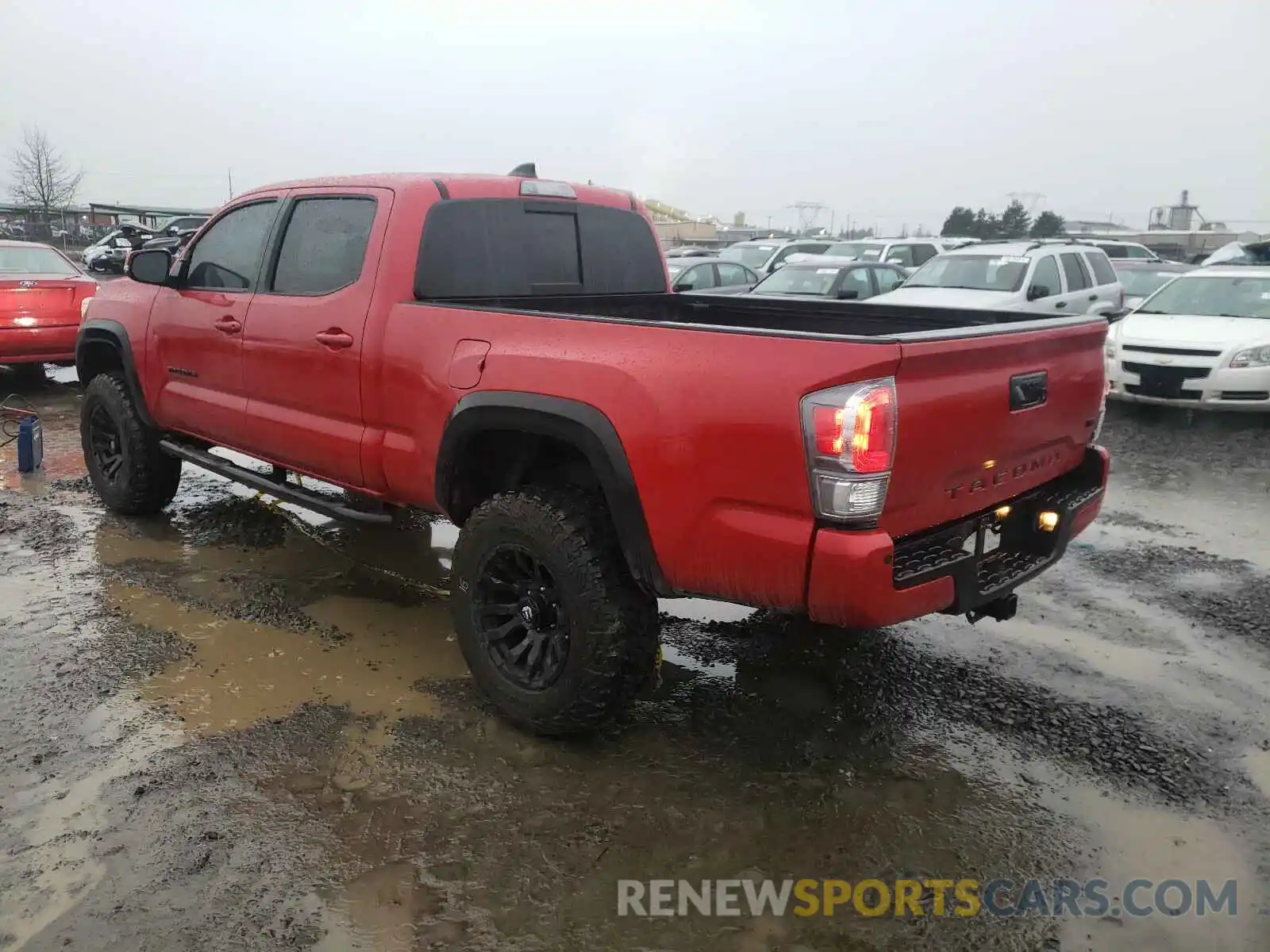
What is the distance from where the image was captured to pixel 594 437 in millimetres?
2977

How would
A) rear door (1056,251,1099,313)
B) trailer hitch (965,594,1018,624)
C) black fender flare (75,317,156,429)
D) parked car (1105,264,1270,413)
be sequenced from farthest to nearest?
rear door (1056,251,1099,313), parked car (1105,264,1270,413), black fender flare (75,317,156,429), trailer hitch (965,594,1018,624)

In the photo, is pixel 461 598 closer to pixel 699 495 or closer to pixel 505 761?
pixel 505 761

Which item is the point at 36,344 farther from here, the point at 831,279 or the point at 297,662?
the point at 831,279

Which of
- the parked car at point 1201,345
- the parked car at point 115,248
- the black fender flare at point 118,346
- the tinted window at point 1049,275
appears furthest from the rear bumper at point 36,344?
the parked car at point 115,248

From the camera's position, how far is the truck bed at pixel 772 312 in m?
3.89

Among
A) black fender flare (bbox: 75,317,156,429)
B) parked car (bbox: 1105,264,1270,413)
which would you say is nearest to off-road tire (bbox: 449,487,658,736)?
black fender flare (bbox: 75,317,156,429)

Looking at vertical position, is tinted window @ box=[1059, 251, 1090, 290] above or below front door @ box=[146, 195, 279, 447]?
above

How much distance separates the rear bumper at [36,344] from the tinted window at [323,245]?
6.30 m

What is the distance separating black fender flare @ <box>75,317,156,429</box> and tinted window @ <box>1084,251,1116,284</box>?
432 inches

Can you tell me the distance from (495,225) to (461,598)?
66.2 inches

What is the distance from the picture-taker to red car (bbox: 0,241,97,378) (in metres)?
9.13

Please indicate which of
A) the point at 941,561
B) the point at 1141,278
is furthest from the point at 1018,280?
the point at 941,561

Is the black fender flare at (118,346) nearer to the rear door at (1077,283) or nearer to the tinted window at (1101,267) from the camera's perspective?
the rear door at (1077,283)

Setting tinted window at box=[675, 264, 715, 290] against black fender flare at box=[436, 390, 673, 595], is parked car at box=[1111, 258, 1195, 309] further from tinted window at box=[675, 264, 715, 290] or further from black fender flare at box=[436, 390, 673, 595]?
black fender flare at box=[436, 390, 673, 595]
